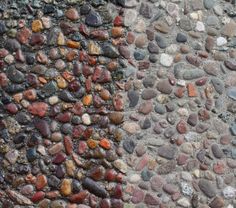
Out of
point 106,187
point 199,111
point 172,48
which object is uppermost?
point 172,48

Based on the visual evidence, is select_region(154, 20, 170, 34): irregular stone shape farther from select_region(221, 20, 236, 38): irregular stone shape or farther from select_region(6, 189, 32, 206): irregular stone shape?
select_region(6, 189, 32, 206): irregular stone shape

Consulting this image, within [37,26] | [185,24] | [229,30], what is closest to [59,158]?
[37,26]

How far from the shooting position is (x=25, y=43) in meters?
3.32

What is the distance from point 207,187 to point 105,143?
540 millimetres

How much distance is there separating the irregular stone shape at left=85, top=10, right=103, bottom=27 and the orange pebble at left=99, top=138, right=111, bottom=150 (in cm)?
57

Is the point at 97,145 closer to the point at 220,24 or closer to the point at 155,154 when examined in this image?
the point at 155,154

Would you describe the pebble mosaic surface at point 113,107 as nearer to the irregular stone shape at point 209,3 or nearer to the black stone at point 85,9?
the black stone at point 85,9

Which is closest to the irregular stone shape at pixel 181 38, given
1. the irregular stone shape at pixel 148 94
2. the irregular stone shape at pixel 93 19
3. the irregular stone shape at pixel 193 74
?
the irregular stone shape at pixel 193 74

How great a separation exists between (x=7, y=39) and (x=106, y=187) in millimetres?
878

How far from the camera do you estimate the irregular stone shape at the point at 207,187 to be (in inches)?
128

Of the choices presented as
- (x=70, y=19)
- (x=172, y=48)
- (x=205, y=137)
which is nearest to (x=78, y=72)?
(x=70, y=19)

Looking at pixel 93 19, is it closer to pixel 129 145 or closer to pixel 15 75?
pixel 15 75

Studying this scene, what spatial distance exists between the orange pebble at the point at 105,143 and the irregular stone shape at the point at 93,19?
57 centimetres

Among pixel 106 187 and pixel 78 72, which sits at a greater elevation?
pixel 78 72
